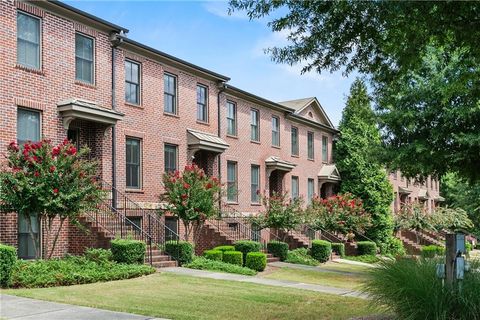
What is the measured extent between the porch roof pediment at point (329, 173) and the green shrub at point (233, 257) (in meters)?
16.4

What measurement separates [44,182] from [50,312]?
5893 millimetres

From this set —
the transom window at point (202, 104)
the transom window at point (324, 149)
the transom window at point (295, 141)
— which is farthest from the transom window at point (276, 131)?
the transom window at point (202, 104)

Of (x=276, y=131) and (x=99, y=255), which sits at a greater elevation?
(x=276, y=131)

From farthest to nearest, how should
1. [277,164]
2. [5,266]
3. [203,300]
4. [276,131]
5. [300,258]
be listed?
[276,131], [277,164], [300,258], [5,266], [203,300]

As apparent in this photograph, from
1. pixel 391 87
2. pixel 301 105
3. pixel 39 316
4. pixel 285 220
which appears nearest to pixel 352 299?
pixel 391 87

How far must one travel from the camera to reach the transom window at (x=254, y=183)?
28.6 metres

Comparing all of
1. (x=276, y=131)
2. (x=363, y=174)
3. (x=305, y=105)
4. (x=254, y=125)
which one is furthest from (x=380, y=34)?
(x=363, y=174)

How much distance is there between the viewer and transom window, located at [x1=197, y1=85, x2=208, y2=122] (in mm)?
24598

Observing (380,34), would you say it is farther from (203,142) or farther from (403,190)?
(403,190)

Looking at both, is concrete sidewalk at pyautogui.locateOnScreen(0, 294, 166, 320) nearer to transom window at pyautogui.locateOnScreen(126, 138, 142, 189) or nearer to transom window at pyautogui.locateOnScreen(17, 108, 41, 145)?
transom window at pyautogui.locateOnScreen(17, 108, 41, 145)

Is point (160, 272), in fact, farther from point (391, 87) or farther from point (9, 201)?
point (391, 87)

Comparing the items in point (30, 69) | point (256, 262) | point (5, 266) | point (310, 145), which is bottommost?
point (256, 262)

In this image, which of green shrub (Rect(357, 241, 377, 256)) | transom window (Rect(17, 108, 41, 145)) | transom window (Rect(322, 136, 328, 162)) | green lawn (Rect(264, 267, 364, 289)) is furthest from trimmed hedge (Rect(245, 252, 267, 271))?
transom window (Rect(322, 136, 328, 162))

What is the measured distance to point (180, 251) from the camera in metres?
17.8
